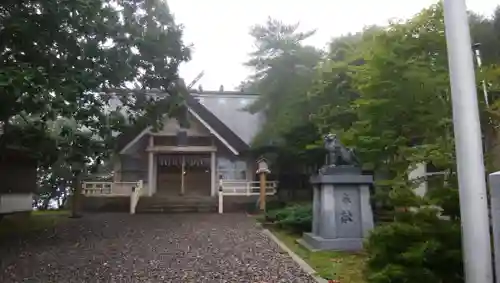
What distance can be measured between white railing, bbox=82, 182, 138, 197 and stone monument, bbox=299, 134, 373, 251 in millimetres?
14293

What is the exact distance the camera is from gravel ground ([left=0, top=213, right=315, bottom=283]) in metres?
7.24

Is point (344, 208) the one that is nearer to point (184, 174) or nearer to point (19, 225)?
point (19, 225)

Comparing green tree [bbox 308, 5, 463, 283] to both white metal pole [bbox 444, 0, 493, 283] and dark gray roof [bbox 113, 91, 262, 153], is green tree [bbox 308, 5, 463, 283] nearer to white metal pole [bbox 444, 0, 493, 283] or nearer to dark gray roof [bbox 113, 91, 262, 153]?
white metal pole [bbox 444, 0, 493, 283]

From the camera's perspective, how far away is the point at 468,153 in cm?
380

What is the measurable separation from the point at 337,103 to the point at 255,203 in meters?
7.80

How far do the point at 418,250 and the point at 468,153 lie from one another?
122cm

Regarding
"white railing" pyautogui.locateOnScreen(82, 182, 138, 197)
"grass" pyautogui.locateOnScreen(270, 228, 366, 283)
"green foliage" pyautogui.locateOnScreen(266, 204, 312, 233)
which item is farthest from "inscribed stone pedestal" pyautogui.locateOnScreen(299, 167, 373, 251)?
"white railing" pyautogui.locateOnScreen(82, 182, 138, 197)

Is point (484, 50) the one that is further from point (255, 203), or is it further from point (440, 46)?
point (255, 203)

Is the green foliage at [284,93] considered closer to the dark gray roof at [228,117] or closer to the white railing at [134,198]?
the dark gray roof at [228,117]

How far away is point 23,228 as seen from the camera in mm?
14859

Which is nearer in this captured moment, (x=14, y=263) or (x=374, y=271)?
(x=374, y=271)

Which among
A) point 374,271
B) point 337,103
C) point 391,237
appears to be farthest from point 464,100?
point 337,103

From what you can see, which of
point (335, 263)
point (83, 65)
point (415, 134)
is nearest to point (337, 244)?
point (335, 263)

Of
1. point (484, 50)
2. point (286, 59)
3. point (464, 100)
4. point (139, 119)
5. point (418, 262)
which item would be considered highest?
point (286, 59)
